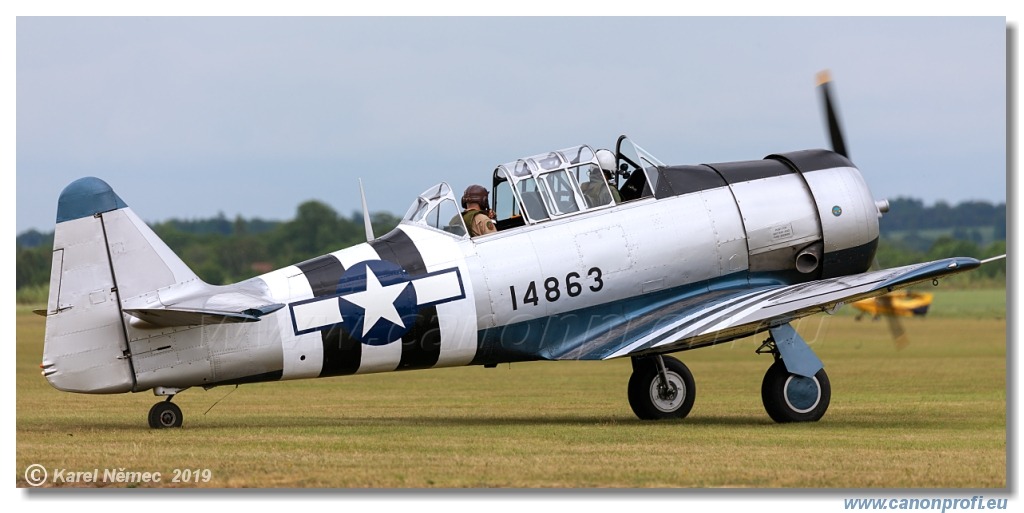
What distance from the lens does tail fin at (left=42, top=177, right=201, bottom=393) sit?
11.7 m

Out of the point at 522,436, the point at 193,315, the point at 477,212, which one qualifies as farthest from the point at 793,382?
the point at 193,315

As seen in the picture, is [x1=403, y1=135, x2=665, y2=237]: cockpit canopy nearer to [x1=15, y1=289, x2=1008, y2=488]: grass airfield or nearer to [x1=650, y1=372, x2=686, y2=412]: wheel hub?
[x1=650, y1=372, x2=686, y2=412]: wheel hub

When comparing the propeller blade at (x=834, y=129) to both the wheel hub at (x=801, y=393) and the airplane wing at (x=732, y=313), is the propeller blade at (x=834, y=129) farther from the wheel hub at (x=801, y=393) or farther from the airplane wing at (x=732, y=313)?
the wheel hub at (x=801, y=393)

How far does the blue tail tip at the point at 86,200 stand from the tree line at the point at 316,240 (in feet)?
58.9

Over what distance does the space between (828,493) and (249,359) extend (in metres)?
5.22

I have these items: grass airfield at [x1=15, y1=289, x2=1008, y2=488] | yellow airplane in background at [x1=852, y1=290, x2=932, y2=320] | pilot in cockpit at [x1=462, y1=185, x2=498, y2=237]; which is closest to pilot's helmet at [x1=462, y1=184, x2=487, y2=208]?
pilot in cockpit at [x1=462, y1=185, x2=498, y2=237]

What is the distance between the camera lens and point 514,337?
13.0m

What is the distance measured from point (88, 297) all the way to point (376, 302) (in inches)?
95.3

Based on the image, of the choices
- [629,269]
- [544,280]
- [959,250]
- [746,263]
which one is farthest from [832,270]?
[959,250]

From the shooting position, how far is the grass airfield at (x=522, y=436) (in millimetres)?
9664

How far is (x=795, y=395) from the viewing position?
43.0 ft
